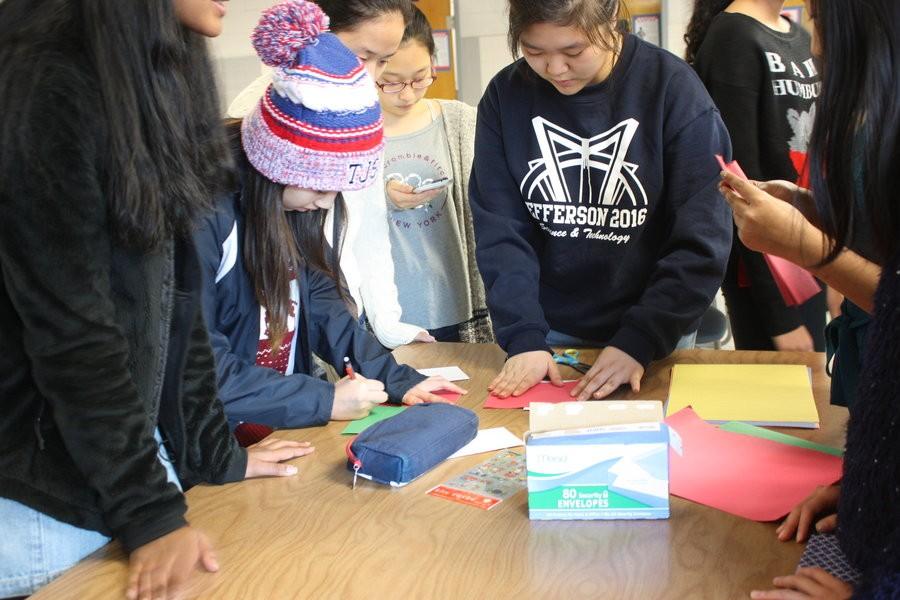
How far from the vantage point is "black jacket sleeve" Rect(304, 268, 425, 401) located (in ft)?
5.58

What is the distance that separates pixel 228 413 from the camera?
4.79ft

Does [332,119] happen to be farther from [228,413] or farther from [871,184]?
[871,184]

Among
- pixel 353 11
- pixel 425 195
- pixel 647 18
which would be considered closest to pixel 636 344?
pixel 425 195

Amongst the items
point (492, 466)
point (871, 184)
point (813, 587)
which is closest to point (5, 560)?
point (492, 466)

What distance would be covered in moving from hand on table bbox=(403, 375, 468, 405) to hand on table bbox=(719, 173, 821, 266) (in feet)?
1.99

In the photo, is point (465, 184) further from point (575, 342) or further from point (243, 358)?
point (243, 358)

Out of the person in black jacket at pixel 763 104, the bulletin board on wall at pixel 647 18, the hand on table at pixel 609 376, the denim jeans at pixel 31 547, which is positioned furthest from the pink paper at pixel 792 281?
the bulletin board on wall at pixel 647 18

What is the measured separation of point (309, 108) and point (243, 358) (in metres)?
0.45

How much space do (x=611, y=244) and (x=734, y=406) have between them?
466mm

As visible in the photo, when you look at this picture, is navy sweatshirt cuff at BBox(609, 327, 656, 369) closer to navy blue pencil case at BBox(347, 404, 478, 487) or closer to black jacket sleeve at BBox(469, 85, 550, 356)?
black jacket sleeve at BBox(469, 85, 550, 356)

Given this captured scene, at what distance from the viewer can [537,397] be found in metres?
1.58

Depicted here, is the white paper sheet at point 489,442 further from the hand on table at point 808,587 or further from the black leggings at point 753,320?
the black leggings at point 753,320

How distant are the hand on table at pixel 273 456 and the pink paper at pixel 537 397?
0.35 meters

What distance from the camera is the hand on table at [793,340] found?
2104mm
